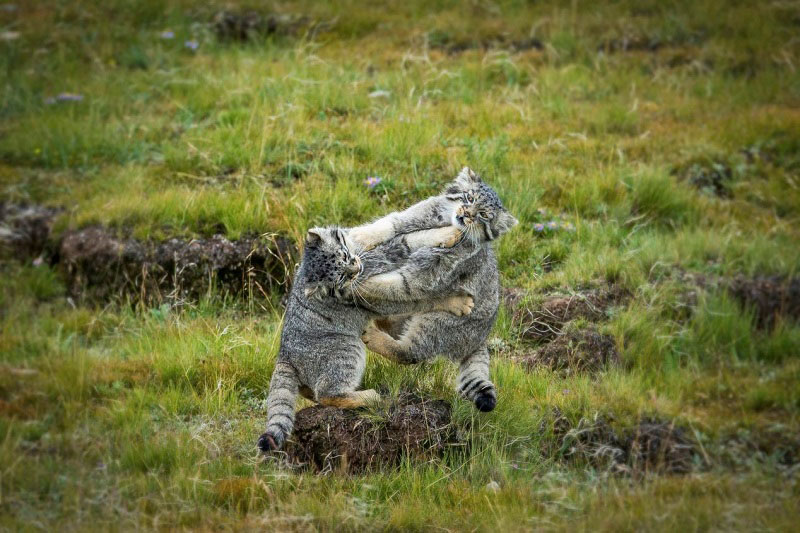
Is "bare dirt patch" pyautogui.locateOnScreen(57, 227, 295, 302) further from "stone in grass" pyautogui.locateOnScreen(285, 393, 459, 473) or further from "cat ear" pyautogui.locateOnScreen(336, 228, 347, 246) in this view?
"stone in grass" pyautogui.locateOnScreen(285, 393, 459, 473)

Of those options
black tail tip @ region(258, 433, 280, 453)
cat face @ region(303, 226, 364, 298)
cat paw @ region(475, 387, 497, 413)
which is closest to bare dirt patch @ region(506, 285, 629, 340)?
cat paw @ region(475, 387, 497, 413)

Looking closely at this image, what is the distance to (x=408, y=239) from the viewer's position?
23.6 feet

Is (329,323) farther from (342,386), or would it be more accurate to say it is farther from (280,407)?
(280,407)

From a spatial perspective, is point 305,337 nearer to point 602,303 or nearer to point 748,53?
point 602,303

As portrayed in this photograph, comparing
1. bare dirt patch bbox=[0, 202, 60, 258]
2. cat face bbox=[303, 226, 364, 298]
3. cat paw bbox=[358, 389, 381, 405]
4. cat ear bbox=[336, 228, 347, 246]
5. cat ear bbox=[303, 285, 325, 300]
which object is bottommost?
bare dirt patch bbox=[0, 202, 60, 258]

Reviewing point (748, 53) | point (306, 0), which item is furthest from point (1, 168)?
point (748, 53)

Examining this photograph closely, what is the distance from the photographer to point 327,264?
6.69m

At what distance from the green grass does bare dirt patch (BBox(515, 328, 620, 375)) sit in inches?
9.1

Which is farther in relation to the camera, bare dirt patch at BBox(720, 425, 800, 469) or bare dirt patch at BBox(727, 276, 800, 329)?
bare dirt patch at BBox(727, 276, 800, 329)

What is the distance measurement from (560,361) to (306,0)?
8.82m

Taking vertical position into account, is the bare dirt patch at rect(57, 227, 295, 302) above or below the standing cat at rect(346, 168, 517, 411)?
below

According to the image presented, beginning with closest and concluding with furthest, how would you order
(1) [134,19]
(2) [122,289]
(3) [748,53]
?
(2) [122,289] → (3) [748,53] → (1) [134,19]

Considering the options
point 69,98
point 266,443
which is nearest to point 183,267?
point 266,443

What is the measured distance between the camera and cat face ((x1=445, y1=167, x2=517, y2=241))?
22.6 feet
